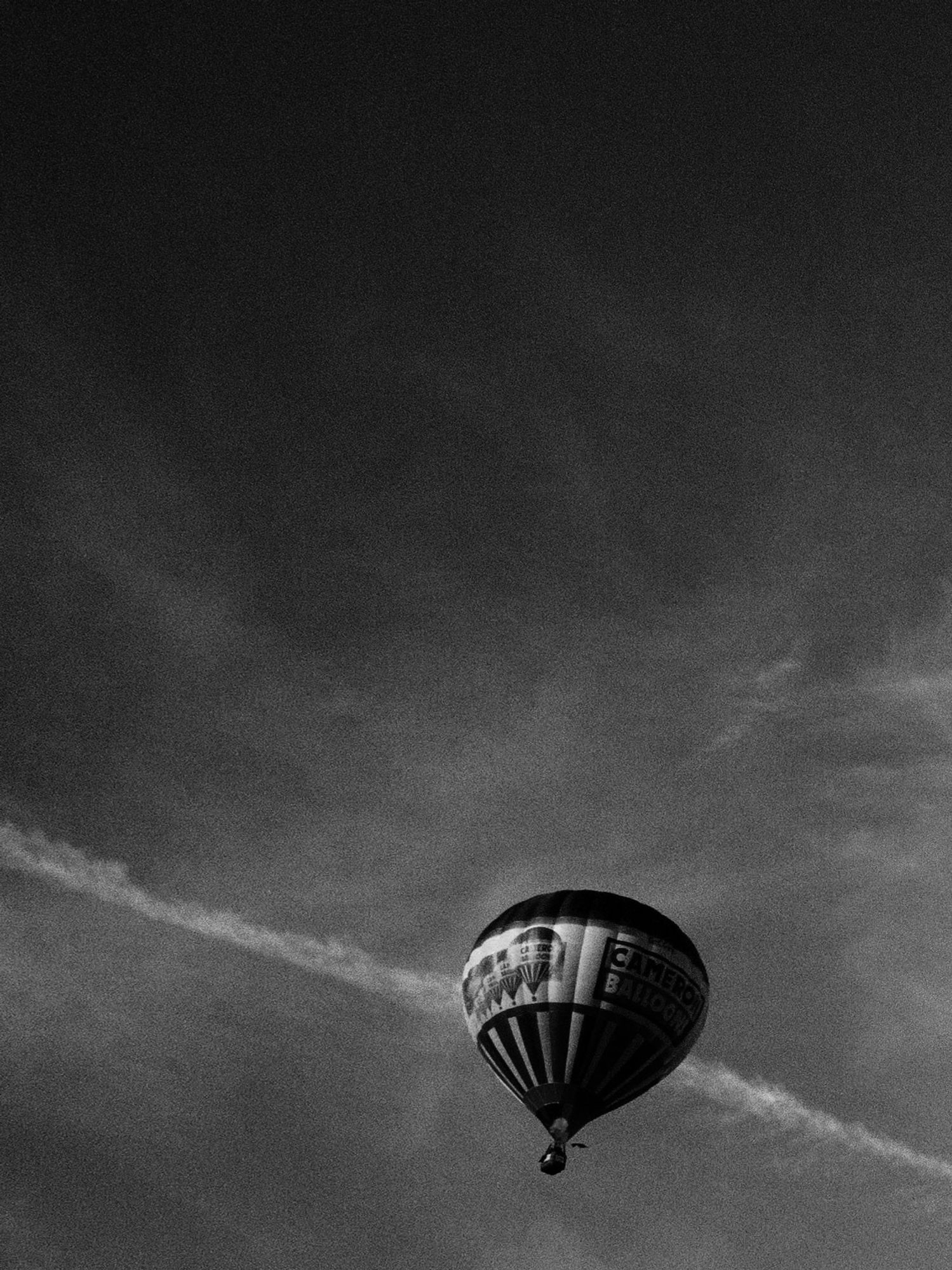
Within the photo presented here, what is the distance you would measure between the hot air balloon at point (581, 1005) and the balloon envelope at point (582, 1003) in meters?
0.04

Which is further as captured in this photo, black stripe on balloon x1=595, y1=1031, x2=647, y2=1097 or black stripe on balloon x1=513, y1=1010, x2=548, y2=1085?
black stripe on balloon x1=513, y1=1010, x2=548, y2=1085

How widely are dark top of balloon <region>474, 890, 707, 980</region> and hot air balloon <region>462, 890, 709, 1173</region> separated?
5cm

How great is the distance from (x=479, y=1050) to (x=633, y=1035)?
6214 mm

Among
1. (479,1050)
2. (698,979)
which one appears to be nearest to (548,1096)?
(479,1050)

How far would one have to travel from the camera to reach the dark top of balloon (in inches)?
2371

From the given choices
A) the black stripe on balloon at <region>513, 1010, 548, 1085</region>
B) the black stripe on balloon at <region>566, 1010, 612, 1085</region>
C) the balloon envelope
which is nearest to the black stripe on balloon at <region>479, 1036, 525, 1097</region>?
the balloon envelope

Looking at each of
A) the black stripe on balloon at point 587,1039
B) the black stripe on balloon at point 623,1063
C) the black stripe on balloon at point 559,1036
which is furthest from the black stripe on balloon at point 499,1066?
the black stripe on balloon at point 623,1063

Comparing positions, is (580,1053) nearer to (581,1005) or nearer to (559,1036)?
(559,1036)

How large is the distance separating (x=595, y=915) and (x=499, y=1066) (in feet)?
21.9

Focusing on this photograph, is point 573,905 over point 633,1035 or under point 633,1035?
over

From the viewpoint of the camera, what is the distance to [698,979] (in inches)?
2411

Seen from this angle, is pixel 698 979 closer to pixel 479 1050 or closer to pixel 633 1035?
pixel 633 1035

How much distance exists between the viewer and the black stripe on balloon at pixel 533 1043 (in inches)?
2302

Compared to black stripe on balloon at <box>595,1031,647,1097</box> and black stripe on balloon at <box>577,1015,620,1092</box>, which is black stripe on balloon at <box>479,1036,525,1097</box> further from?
black stripe on balloon at <box>595,1031,647,1097</box>
